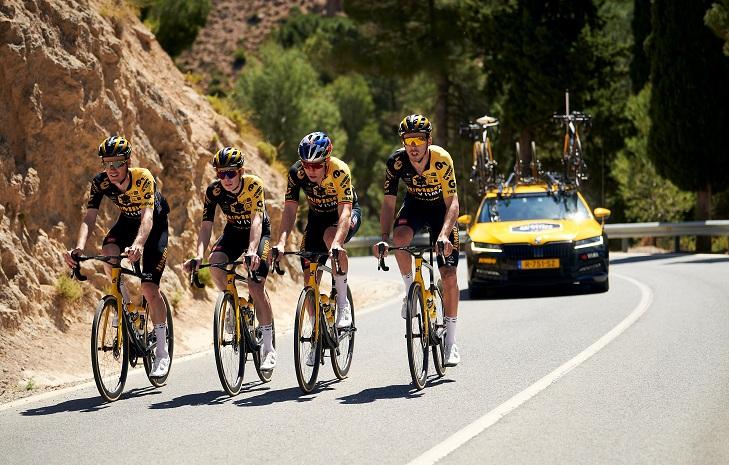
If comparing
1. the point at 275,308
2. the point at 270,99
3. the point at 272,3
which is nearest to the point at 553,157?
the point at 270,99

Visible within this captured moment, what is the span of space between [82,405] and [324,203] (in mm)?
2614

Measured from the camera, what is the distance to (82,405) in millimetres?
9688

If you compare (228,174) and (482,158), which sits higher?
(482,158)

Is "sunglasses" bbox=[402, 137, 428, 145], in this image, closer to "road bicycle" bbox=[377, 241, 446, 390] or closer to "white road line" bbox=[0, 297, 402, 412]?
"road bicycle" bbox=[377, 241, 446, 390]

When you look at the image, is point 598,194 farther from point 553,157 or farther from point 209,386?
point 209,386

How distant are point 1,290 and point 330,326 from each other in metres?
4.06

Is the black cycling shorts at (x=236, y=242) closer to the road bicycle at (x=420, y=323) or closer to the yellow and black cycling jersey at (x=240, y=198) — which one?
the yellow and black cycling jersey at (x=240, y=198)

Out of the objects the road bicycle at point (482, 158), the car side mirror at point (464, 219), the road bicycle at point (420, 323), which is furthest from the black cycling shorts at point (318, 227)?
the road bicycle at point (482, 158)

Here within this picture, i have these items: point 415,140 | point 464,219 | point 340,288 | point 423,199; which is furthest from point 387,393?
point 464,219

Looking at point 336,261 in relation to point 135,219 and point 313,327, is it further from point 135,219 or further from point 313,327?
point 135,219

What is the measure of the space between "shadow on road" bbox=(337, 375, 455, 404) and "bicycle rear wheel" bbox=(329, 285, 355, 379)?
1.81 ft

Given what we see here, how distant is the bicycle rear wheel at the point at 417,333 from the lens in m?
9.60

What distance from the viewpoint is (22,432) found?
855cm

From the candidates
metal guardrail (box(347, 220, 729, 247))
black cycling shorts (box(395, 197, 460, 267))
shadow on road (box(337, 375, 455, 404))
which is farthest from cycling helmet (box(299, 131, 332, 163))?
metal guardrail (box(347, 220, 729, 247))
